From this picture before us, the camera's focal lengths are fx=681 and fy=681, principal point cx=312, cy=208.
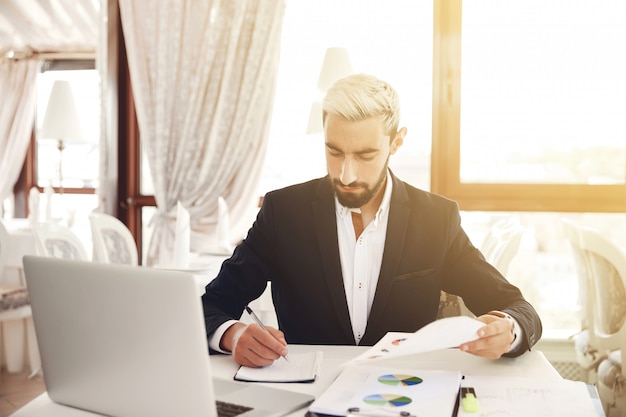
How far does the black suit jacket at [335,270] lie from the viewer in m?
1.62

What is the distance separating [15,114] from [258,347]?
5.44 meters

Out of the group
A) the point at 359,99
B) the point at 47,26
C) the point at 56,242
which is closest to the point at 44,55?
the point at 47,26

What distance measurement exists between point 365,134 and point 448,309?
0.52 m

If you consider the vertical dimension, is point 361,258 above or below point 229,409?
above

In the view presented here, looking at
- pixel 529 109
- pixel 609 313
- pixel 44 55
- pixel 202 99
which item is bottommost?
pixel 609 313

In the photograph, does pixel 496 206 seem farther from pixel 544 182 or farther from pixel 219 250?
pixel 219 250

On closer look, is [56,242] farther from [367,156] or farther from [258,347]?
[258,347]

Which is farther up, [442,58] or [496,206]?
[442,58]

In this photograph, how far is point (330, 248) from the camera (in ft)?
5.37

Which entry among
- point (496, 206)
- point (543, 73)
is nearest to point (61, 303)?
point (496, 206)

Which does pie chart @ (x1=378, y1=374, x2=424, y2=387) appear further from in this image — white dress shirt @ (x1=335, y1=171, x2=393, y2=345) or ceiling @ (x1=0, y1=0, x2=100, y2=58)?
ceiling @ (x1=0, y1=0, x2=100, y2=58)

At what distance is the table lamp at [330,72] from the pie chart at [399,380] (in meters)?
2.40

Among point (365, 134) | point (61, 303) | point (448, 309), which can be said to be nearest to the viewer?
point (61, 303)

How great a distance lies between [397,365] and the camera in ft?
4.34
